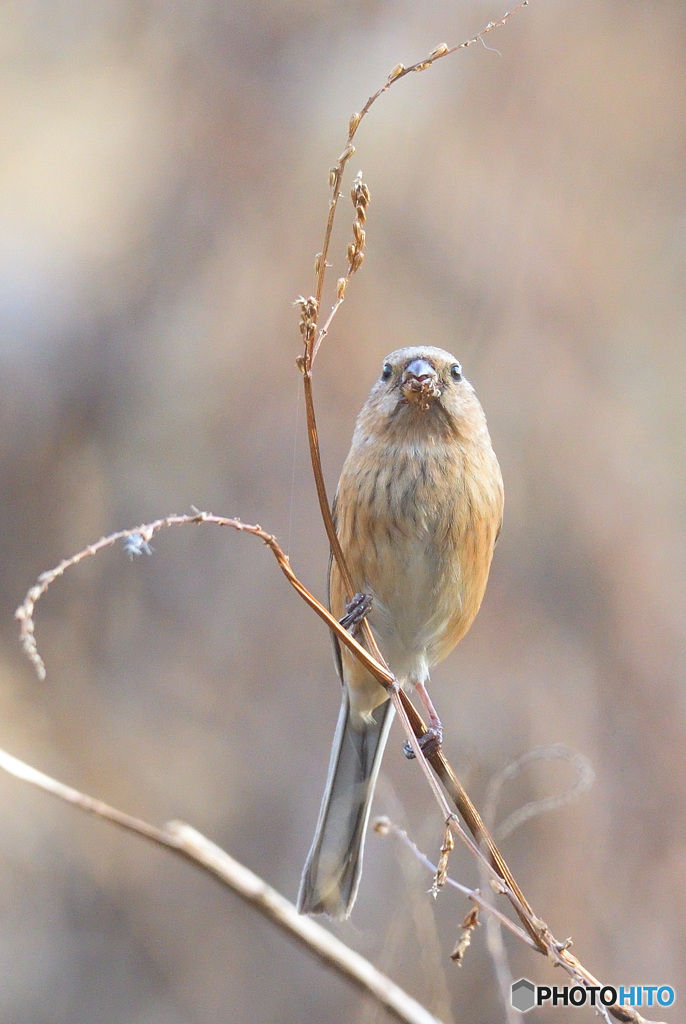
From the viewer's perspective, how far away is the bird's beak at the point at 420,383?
7.66 feet

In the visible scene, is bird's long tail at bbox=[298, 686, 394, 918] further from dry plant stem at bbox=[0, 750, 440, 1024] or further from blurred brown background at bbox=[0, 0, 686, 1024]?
dry plant stem at bbox=[0, 750, 440, 1024]

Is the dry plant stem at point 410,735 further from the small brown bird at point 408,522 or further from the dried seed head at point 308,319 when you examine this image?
the small brown bird at point 408,522

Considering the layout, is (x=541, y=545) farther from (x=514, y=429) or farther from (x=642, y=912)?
(x=642, y=912)

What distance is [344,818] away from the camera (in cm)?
275

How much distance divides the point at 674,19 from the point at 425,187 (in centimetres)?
183

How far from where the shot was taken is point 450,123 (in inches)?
202

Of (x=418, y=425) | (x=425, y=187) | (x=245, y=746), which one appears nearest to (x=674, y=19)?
(x=425, y=187)

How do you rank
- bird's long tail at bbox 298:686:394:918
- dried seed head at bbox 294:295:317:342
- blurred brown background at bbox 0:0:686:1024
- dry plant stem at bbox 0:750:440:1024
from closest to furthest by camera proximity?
dry plant stem at bbox 0:750:440:1024 → dried seed head at bbox 294:295:317:342 → bird's long tail at bbox 298:686:394:918 → blurred brown background at bbox 0:0:686:1024

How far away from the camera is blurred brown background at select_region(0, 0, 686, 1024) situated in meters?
4.01
